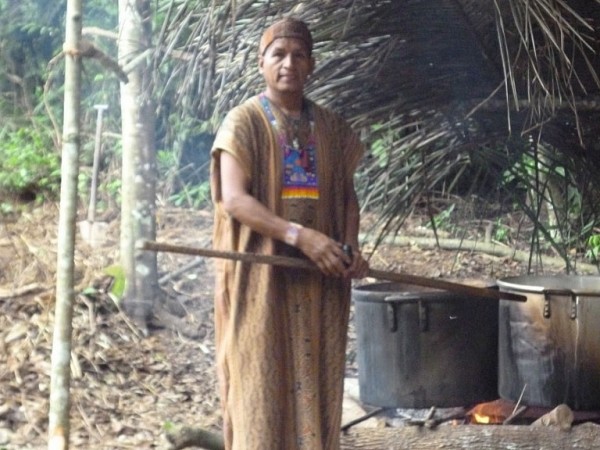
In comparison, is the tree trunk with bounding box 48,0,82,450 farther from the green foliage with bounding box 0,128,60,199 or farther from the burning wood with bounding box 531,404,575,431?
the green foliage with bounding box 0,128,60,199

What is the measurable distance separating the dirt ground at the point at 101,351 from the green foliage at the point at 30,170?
0.29 meters

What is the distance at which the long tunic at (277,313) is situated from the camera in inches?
133

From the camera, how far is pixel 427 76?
4.63 meters

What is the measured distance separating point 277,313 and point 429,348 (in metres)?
1.45

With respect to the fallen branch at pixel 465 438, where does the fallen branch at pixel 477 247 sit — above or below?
above

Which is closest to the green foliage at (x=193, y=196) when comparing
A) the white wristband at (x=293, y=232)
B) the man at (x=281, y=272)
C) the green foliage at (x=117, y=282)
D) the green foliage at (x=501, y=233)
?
the green foliage at (x=117, y=282)

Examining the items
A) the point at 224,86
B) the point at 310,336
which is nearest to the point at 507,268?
the point at 224,86

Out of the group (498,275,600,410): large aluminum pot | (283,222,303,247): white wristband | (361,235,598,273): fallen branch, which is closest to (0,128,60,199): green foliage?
(361,235,598,273): fallen branch

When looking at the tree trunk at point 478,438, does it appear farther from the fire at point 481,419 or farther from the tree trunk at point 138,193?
the tree trunk at point 138,193

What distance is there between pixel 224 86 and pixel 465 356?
167 cm

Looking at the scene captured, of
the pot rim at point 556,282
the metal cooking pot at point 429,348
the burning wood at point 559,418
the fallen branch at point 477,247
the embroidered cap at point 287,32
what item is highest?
the embroidered cap at point 287,32

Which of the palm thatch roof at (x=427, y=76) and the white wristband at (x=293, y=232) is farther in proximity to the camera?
the palm thatch roof at (x=427, y=76)

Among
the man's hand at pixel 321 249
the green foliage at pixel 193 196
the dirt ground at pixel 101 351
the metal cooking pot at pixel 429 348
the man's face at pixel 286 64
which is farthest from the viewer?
the green foliage at pixel 193 196

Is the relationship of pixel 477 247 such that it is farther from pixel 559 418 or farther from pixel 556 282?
pixel 559 418
